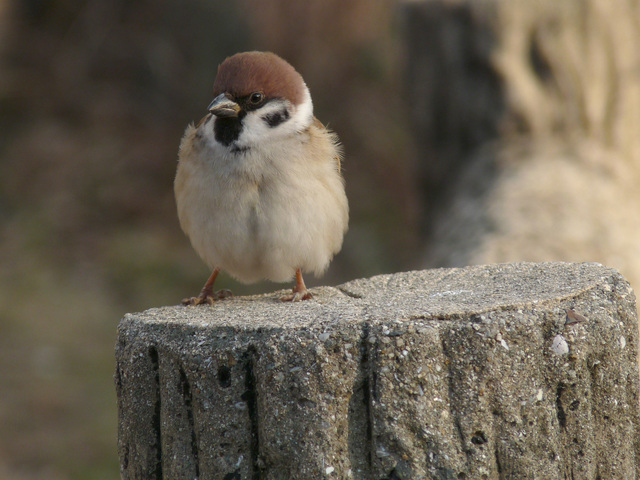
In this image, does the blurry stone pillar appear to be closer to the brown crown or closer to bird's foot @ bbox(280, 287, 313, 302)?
the brown crown

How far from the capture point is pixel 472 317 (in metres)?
2.17

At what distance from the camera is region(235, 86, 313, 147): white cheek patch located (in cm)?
316

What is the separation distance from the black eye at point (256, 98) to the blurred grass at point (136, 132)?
4943 mm

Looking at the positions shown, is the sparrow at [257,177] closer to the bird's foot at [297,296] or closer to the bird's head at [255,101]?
the bird's head at [255,101]

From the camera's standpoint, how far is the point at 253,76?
3088 millimetres

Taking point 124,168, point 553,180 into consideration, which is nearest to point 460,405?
point 553,180

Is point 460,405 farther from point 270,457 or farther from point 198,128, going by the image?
point 198,128

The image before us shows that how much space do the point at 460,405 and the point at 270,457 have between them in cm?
49

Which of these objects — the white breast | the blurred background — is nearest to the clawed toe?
the white breast

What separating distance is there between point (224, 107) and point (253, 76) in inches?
6.4

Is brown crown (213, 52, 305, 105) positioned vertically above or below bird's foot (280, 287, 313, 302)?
above

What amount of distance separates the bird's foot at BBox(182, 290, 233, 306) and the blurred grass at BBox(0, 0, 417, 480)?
15.6 feet

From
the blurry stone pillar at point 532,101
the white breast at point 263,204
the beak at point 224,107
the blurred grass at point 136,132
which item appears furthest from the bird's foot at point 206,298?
the blurred grass at point 136,132

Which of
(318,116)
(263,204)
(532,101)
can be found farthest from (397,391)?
(318,116)
